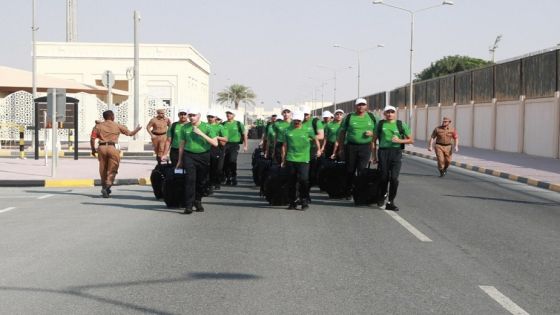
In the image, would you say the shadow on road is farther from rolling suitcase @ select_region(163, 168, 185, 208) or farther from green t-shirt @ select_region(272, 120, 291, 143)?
green t-shirt @ select_region(272, 120, 291, 143)

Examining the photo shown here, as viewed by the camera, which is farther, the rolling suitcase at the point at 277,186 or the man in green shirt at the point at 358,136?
the man in green shirt at the point at 358,136

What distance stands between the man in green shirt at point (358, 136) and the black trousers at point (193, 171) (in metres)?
2.85

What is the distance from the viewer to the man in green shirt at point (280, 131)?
13.8 metres

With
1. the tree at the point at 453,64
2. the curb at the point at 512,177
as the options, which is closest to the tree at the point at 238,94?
the tree at the point at 453,64

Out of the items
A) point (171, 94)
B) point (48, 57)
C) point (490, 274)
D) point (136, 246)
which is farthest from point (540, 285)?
point (48, 57)

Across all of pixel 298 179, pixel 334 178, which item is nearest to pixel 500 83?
pixel 334 178

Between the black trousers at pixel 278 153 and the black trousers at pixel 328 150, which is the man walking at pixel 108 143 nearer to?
the black trousers at pixel 278 153

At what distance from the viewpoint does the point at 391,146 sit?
42.1ft

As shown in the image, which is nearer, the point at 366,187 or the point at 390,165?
the point at 390,165

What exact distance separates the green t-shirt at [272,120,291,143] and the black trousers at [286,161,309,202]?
4.06ft

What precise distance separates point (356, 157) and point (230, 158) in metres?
4.46

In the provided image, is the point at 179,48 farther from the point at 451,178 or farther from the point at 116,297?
the point at 116,297

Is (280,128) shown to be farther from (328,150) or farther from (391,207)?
(328,150)

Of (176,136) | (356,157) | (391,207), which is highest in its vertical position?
(176,136)
